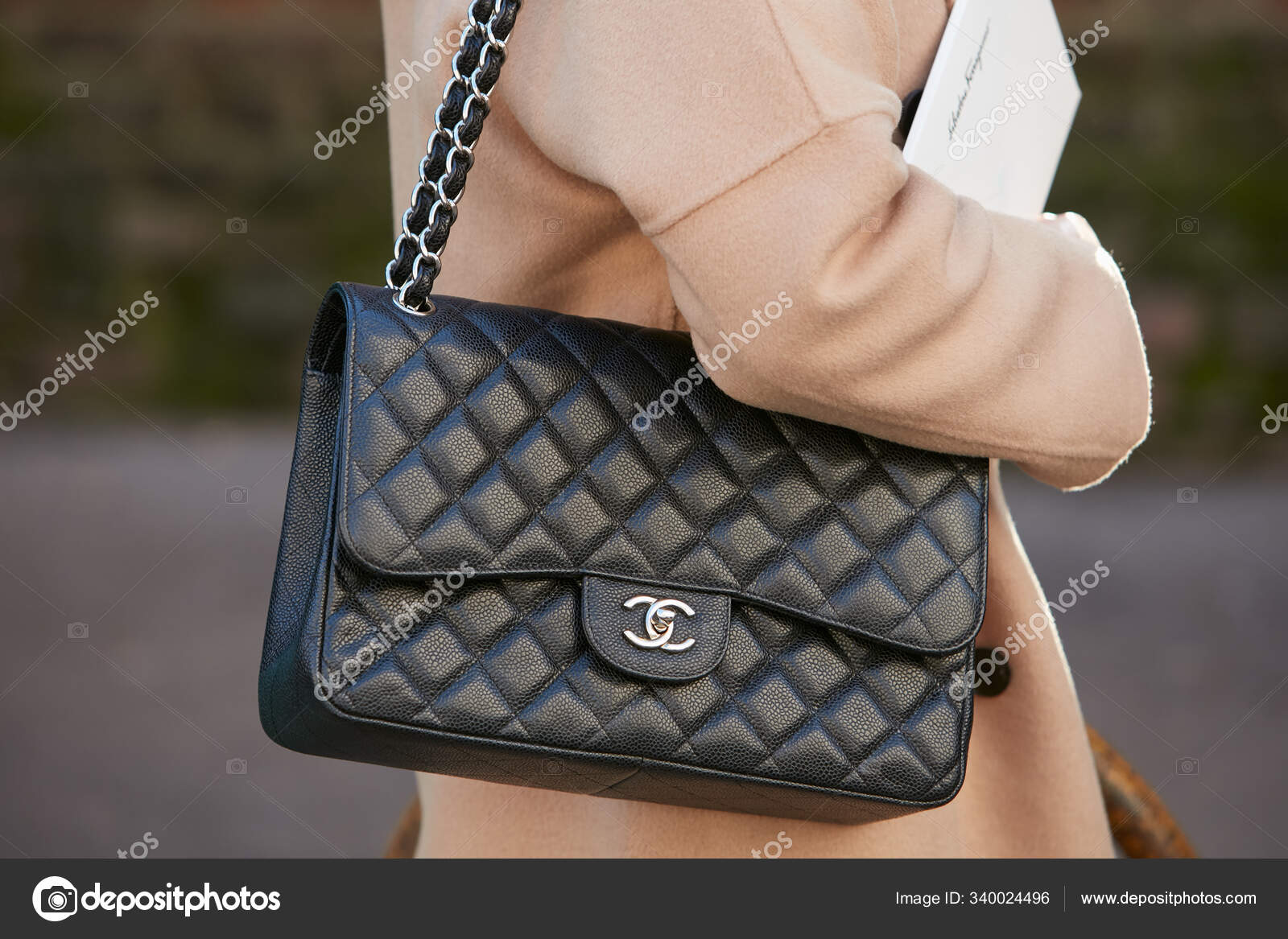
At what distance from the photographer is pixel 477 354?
32.1 inches

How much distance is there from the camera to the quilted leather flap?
791mm

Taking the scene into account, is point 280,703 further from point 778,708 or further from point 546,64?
point 546,64

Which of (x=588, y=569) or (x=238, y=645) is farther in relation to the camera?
(x=238, y=645)

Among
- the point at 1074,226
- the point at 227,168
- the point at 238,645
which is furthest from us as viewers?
the point at 227,168

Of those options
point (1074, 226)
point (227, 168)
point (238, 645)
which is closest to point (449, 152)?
point (1074, 226)

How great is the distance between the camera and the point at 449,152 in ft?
2.64

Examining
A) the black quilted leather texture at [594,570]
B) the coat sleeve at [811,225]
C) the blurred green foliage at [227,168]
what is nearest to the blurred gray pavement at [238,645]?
the blurred green foliage at [227,168]

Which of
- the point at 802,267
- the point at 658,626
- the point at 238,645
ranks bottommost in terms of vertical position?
the point at 238,645

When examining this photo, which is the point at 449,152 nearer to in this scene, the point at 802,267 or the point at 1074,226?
the point at 802,267

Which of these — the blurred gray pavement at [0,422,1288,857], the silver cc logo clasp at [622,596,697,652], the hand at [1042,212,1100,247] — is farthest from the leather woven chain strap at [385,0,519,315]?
the blurred gray pavement at [0,422,1288,857]

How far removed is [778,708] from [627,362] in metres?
0.26

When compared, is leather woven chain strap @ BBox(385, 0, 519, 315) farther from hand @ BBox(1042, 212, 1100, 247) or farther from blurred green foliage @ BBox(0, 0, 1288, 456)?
blurred green foliage @ BBox(0, 0, 1288, 456)

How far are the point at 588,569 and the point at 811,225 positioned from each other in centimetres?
26

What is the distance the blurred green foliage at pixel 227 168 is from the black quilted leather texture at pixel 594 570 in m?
3.17
